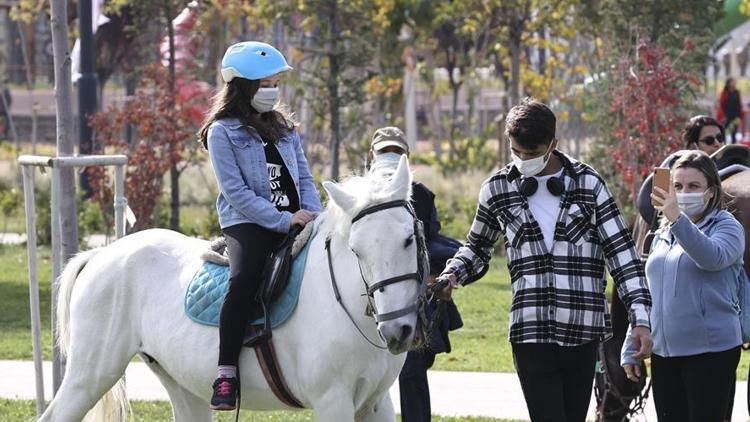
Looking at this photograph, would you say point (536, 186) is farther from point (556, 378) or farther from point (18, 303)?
point (18, 303)

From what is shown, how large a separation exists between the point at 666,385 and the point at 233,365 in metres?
1.93

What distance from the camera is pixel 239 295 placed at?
19.6 ft

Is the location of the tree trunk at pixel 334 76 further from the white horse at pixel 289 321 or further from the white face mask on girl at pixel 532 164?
the white face mask on girl at pixel 532 164

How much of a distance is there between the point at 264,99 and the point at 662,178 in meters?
1.79

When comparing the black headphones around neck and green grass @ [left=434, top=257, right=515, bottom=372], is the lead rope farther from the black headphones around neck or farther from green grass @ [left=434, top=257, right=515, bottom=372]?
green grass @ [left=434, top=257, right=515, bottom=372]

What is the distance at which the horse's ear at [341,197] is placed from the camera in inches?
217

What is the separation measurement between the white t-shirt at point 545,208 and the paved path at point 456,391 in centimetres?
354

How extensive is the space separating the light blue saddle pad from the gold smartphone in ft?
4.85

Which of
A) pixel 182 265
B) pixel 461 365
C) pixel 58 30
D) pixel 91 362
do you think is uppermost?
pixel 58 30

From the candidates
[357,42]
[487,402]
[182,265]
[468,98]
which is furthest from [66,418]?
[468,98]

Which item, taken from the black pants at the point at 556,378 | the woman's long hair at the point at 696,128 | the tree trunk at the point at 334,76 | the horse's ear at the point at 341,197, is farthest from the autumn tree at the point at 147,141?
the black pants at the point at 556,378

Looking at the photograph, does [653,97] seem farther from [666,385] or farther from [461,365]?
[666,385]

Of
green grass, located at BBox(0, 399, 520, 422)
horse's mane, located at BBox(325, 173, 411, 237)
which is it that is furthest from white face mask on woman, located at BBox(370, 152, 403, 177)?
green grass, located at BBox(0, 399, 520, 422)

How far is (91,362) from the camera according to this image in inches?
264
